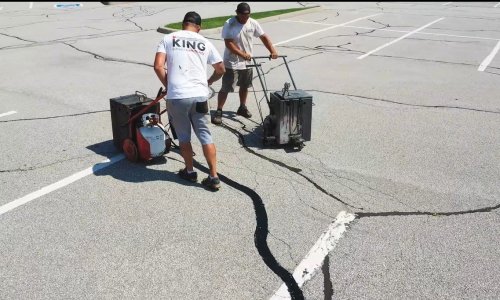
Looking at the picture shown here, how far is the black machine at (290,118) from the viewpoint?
5.63m

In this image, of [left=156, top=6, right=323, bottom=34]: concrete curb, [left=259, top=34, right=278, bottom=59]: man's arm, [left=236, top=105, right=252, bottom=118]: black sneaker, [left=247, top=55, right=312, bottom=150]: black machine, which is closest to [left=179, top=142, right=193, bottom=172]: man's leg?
[left=247, top=55, right=312, bottom=150]: black machine

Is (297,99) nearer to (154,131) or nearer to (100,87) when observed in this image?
(154,131)

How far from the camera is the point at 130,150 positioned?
17.5 ft

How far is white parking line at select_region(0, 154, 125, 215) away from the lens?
446 centimetres

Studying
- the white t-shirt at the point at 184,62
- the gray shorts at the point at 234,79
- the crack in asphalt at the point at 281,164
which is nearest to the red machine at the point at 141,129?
the white t-shirt at the point at 184,62

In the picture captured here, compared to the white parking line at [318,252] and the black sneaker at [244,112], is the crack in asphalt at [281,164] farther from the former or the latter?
the black sneaker at [244,112]

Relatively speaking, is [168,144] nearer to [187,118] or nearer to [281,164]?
[187,118]

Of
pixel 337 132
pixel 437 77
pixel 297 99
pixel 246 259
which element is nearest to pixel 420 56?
pixel 437 77

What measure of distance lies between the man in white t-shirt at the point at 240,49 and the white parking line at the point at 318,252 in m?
2.77

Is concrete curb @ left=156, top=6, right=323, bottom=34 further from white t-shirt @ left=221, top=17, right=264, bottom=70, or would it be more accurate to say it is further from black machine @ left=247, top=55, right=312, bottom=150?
black machine @ left=247, top=55, right=312, bottom=150

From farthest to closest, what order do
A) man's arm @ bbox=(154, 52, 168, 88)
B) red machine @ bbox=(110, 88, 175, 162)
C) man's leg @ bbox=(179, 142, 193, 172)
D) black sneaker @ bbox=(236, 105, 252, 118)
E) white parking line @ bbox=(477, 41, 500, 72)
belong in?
1. white parking line @ bbox=(477, 41, 500, 72)
2. black sneaker @ bbox=(236, 105, 252, 118)
3. red machine @ bbox=(110, 88, 175, 162)
4. man's leg @ bbox=(179, 142, 193, 172)
5. man's arm @ bbox=(154, 52, 168, 88)

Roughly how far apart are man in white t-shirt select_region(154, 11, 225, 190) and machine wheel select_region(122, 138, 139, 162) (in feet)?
2.46

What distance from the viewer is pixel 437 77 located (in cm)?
966

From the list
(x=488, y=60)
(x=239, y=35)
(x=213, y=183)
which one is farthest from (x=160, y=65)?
(x=488, y=60)
